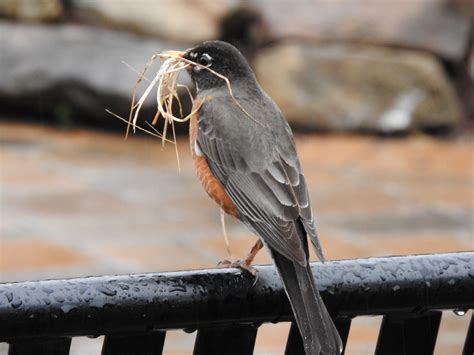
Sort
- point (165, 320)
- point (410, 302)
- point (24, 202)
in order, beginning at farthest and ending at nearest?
point (24, 202), point (410, 302), point (165, 320)

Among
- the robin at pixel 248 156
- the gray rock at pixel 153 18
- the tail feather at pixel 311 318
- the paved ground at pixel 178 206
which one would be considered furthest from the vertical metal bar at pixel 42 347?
the gray rock at pixel 153 18

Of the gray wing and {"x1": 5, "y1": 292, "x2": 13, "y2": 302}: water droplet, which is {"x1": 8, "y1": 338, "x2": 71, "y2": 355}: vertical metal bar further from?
the gray wing

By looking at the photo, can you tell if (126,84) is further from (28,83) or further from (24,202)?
(24,202)

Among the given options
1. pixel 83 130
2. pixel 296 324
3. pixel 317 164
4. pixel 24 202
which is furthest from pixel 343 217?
pixel 296 324

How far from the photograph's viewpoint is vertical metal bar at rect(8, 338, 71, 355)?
1743mm

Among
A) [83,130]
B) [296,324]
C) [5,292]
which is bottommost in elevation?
[83,130]

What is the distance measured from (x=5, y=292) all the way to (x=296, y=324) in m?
0.58

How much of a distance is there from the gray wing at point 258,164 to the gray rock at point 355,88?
21.1 ft

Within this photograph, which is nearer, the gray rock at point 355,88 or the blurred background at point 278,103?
the blurred background at point 278,103

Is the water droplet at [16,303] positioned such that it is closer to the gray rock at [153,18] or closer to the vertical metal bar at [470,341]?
the vertical metal bar at [470,341]

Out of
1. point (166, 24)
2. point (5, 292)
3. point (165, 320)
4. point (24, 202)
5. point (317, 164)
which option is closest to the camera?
point (5, 292)

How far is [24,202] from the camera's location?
7.66 meters

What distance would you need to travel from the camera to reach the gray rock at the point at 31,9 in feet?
32.4

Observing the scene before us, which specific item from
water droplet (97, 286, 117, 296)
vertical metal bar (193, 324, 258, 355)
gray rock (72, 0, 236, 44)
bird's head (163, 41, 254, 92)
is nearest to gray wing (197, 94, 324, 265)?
bird's head (163, 41, 254, 92)
